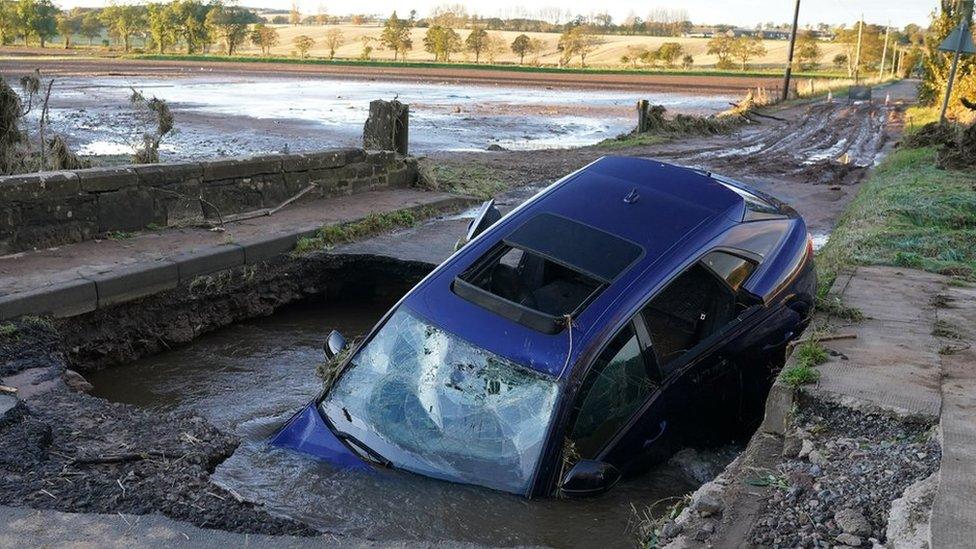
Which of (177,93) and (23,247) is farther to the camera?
(177,93)

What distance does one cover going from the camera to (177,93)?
34438 mm

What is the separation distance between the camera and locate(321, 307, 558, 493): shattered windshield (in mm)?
4340

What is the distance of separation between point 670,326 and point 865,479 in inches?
62.5

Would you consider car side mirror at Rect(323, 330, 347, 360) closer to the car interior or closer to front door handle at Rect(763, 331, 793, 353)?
the car interior

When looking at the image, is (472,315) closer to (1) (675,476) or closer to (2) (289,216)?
(1) (675,476)

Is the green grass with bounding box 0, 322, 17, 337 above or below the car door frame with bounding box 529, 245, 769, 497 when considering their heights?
below

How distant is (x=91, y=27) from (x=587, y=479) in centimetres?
11752

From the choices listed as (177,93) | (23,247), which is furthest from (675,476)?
(177,93)

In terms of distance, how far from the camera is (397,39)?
94.0m

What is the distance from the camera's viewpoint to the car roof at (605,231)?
4414 mm

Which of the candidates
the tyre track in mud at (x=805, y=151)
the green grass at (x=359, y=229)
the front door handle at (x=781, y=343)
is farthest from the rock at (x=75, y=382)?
the tyre track in mud at (x=805, y=151)

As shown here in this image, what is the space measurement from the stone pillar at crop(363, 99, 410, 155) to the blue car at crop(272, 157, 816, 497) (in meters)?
7.89

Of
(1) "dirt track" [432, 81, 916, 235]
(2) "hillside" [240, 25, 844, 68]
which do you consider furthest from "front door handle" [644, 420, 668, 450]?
(2) "hillside" [240, 25, 844, 68]

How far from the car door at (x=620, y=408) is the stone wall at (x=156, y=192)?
20.1 feet
